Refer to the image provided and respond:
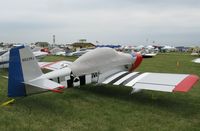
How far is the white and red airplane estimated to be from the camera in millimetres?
6570

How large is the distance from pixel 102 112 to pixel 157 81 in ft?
6.81

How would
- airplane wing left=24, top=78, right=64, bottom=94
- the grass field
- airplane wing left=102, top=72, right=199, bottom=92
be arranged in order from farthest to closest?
airplane wing left=102, top=72, right=199, bottom=92 < airplane wing left=24, top=78, right=64, bottom=94 < the grass field

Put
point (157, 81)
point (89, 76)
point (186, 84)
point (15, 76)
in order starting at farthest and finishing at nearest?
point (89, 76)
point (157, 81)
point (186, 84)
point (15, 76)

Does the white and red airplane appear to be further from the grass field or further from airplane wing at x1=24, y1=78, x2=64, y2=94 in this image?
the grass field

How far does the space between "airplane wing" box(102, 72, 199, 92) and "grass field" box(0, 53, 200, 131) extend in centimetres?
56

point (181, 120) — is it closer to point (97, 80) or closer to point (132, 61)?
point (97, 80)

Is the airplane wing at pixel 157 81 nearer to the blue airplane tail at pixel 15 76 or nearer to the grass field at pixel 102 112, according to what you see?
the grass field at pixel 102 112

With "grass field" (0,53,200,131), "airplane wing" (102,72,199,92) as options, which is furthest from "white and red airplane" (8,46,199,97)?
"grass field" (0,53,200,131)

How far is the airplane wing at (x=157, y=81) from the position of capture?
689cm

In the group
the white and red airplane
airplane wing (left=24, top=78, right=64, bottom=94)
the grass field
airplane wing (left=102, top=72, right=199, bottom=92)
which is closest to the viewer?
the grass field

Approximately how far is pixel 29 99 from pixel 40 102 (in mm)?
459

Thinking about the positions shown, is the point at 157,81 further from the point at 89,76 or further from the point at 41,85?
the point at 41,85

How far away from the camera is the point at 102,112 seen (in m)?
6.61

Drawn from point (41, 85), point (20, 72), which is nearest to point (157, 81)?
point (41, 85)
